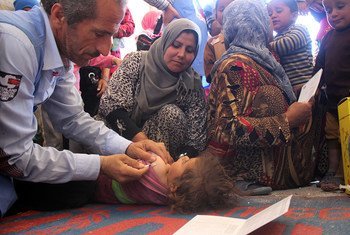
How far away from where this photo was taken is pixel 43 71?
131 centimetres

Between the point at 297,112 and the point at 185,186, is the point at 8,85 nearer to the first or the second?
the point at 185,186

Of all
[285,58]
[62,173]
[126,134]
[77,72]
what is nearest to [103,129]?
[126,134]

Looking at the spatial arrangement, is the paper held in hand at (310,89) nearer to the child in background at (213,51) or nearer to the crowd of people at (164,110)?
the crowd of people at (164,110)

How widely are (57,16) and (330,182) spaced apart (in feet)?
4.58

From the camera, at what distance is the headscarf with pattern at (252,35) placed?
191cm

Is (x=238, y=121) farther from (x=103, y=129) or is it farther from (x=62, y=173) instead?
(x=62, y=173)

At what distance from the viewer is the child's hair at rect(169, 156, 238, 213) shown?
4.47 ft

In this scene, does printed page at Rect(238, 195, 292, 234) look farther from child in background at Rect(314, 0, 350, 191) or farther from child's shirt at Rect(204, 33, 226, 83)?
child's shirt at Rect(204, 33, 226, 83)

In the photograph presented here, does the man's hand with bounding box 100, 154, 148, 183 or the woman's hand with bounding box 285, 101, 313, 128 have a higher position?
the woman's hand with bounding box 285, 101, 313, 128

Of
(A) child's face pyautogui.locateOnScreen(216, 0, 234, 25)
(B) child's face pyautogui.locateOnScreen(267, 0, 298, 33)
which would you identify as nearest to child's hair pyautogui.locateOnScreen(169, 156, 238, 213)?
(B) child's face pyautogui.locateOnScreen(267, 0, 298, 33)

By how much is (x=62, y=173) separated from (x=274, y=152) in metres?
0.97

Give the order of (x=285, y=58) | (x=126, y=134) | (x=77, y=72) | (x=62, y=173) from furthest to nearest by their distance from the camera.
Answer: (x=77, y=72)
(x=285, y=58)
(x=126, y=134)
(x=62, y=173)

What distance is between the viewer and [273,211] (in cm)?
105

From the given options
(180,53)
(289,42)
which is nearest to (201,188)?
(180,53)
